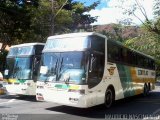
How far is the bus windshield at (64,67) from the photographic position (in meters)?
12.0

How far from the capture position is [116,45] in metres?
15.3

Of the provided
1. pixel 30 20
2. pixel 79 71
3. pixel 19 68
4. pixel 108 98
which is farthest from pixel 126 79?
pixel 30 20

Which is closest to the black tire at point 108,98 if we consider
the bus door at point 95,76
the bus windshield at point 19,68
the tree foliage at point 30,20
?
the bus door at point 95,76

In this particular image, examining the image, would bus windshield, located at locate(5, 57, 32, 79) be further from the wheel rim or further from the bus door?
the bus door

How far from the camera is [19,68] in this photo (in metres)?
16.8

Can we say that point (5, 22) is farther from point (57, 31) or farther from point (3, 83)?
point (3, 83)

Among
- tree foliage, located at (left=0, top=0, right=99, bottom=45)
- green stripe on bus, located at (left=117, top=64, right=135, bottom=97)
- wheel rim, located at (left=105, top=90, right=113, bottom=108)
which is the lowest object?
wheel rim, located at (left=105, top=90, right=113, bottom=108)

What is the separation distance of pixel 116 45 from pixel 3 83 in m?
6.63

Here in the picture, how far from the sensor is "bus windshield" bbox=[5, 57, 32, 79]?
16.4m

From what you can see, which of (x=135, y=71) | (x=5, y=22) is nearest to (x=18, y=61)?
(x=135, y=71)

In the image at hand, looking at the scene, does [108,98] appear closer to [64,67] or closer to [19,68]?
[64,67]

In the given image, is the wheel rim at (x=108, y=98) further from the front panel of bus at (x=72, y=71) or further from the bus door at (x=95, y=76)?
the front panel of bus at (x=72, y=71)

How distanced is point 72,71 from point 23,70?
5126 mm

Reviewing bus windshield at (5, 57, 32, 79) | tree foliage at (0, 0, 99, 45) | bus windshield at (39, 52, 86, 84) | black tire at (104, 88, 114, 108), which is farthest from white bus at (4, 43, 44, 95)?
tree foliage at (0, 0, 99, 45)
